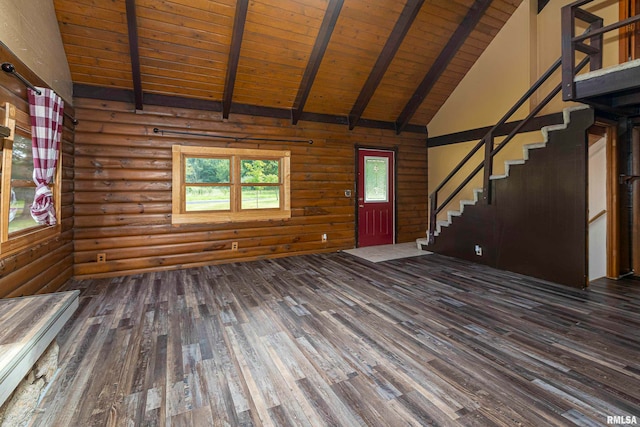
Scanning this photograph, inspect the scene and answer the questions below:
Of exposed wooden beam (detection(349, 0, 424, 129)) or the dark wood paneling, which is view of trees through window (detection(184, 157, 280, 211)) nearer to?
exposed wooden beam (detection(349, 0, 424, 129))

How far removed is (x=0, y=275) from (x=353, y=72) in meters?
5.27

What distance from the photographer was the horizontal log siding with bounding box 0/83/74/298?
2537mm

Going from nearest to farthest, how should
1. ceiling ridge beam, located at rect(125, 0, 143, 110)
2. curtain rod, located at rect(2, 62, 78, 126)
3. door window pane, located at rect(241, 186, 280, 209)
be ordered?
1. curtain rod, located at rect(2, 62, 78, 126)
2. ceiling ridge beam, located at rect(125, 0, 143, 110)
3. door window pane, located at rect(241, 186, 280, 209)

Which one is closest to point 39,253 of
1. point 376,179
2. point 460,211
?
point 376,179

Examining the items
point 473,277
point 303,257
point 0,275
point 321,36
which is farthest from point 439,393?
point 321,36

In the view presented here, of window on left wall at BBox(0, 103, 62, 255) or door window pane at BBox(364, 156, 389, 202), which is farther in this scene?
door window pane at BBox(364, 156, 389, 202)

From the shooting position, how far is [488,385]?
1.86 m

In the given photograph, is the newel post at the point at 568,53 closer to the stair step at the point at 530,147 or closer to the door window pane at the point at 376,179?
the stair step at the point at 530,147

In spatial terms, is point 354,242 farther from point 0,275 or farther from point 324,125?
point 0,275

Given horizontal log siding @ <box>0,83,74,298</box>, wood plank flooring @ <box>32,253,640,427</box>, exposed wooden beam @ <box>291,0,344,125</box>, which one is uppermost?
exposed wooden beam @ <box>291,0,344,125</box>

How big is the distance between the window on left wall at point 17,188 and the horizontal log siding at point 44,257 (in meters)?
0.09

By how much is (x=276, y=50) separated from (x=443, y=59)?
3.05 metres

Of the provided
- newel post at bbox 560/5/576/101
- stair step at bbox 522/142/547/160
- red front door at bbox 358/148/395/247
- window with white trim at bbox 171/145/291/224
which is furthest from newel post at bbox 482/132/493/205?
window with white trim at bbox 171/145/291/224

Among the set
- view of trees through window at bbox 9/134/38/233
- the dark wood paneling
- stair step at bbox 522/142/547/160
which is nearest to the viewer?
view of trees through window at bbox 9/134/38/233
